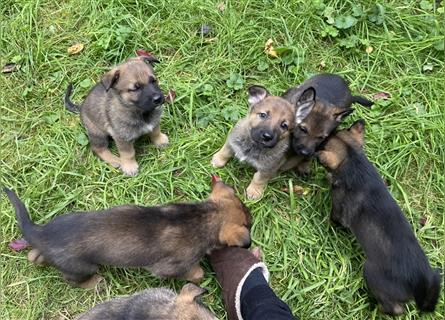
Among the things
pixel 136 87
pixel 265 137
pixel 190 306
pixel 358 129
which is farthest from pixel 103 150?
pixel 358 129

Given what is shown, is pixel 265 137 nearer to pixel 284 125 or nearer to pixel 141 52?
pixel 284 125

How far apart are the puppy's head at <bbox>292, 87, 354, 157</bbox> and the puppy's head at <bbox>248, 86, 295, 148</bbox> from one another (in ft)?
0.29

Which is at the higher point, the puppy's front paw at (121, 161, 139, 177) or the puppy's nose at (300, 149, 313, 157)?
the puppy's nose at (300, 149, 313, 157)

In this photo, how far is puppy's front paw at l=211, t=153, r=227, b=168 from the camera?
5.67m

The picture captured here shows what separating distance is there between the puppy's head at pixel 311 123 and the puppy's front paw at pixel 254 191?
618 mm

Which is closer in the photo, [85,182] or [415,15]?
[85,182]

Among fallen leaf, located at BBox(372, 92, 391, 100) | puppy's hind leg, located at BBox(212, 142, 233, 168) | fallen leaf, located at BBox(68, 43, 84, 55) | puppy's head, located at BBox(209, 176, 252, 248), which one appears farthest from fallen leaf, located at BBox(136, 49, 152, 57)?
fallen leaf, located at BBox(372, 92, 391, 100)

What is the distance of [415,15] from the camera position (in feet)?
21.6

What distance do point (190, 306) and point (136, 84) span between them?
213 cm

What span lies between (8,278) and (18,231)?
470 mm

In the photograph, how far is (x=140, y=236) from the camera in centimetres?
452

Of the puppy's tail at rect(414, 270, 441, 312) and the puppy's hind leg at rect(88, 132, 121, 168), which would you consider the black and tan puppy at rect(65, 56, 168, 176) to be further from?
the puppy's tail at rect(414, 270, 441, 312)

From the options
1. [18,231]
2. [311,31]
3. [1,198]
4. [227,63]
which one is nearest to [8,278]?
[18,231]

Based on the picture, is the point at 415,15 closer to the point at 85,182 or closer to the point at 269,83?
the point at 269,83
